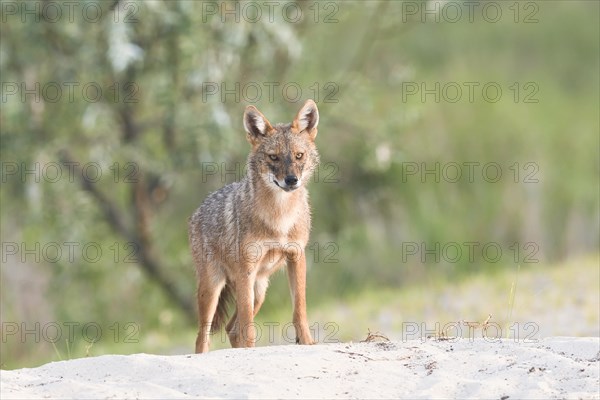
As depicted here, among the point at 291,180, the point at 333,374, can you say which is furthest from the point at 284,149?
the point at 333,374

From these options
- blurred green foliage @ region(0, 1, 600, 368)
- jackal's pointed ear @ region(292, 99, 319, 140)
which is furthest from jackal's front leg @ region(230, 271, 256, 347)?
blurred green foliage @ region(0, 1, 600, 368)

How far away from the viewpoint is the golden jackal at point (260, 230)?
768 centimetres

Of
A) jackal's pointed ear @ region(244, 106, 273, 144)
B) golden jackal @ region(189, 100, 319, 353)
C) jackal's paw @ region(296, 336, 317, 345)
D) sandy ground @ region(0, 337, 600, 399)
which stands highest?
jackal's pointed ear @ region(244, 106, 273, 144)

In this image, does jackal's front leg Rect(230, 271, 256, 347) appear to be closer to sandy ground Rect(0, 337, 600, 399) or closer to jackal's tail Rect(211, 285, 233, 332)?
jackal's tail Rect(211, 285, 233, 332)

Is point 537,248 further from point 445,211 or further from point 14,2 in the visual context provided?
point 14,2

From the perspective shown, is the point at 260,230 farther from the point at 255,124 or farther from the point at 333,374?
the point at 333,374

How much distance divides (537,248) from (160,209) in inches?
205

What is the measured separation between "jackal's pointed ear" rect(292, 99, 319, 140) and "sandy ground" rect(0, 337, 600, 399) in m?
1.91

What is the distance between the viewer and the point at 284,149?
25.5ft

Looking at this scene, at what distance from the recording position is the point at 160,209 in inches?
611

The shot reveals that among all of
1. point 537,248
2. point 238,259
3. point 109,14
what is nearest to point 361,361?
point 238,259

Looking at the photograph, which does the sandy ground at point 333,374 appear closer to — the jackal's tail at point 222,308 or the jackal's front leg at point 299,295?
the jackal's front leg at point 299,295

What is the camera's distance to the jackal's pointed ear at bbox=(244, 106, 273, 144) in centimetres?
800

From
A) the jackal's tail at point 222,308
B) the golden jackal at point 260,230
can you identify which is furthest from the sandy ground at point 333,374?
the jackal's tail at point 222,308
